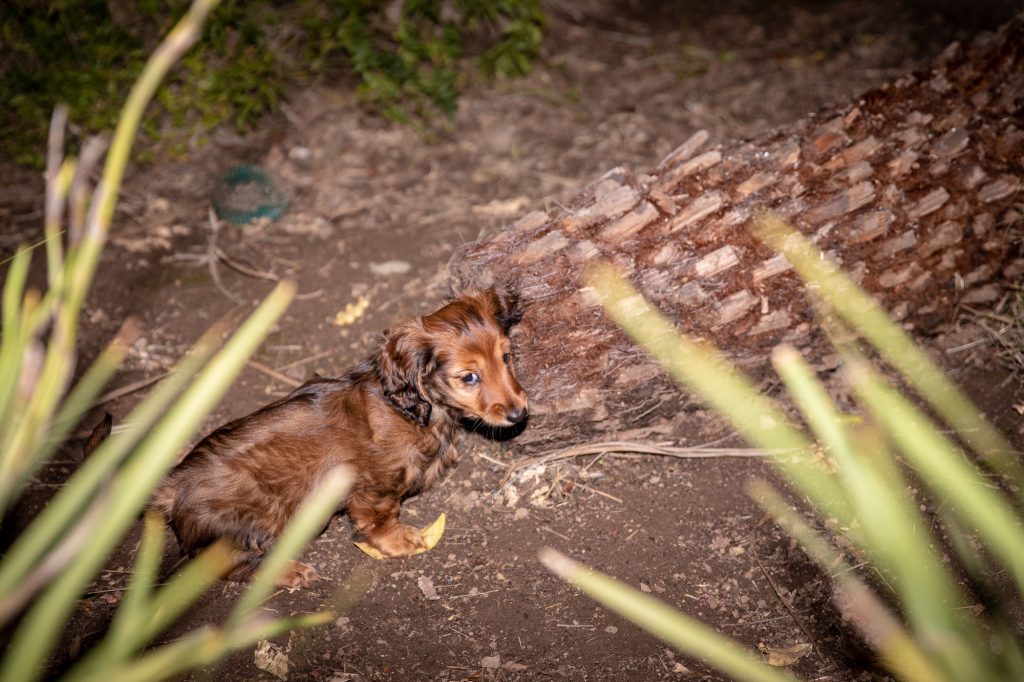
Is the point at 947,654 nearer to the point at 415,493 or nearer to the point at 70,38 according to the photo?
the point at 415,493

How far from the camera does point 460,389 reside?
123 inches

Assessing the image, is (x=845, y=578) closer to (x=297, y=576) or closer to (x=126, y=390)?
(x=297, y=576)

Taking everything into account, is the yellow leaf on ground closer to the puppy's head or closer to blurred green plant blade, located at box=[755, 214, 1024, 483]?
the puppy's head

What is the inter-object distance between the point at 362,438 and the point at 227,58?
4.57m

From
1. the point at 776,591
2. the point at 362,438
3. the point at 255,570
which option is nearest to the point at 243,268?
the point at 362,438

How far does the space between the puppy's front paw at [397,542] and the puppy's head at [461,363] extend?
516mm

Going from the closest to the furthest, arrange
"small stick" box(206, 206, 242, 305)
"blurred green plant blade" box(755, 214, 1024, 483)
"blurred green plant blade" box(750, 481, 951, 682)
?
"blurred green plant blade" box(750, 481, 951, 682) < "blurred green plant blade" box(755, 214, 1024, 483) < "small stick" box(206, 206, 242, 305)

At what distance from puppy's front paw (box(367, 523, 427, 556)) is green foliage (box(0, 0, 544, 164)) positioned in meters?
3.99

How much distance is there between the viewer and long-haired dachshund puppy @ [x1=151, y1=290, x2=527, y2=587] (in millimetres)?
2934

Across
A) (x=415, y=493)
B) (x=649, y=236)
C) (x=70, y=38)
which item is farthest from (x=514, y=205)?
(x=70, y=38)

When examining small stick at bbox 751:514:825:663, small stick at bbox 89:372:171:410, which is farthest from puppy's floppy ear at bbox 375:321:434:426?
small stick at bbox 89:372:171:410

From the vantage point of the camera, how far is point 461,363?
3055mm

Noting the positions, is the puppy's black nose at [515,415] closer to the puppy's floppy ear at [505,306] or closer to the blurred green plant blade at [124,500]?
the puppy's floppy ear at [505,306]

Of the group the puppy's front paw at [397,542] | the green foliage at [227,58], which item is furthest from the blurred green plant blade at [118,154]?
the green foliage at [227,58]
